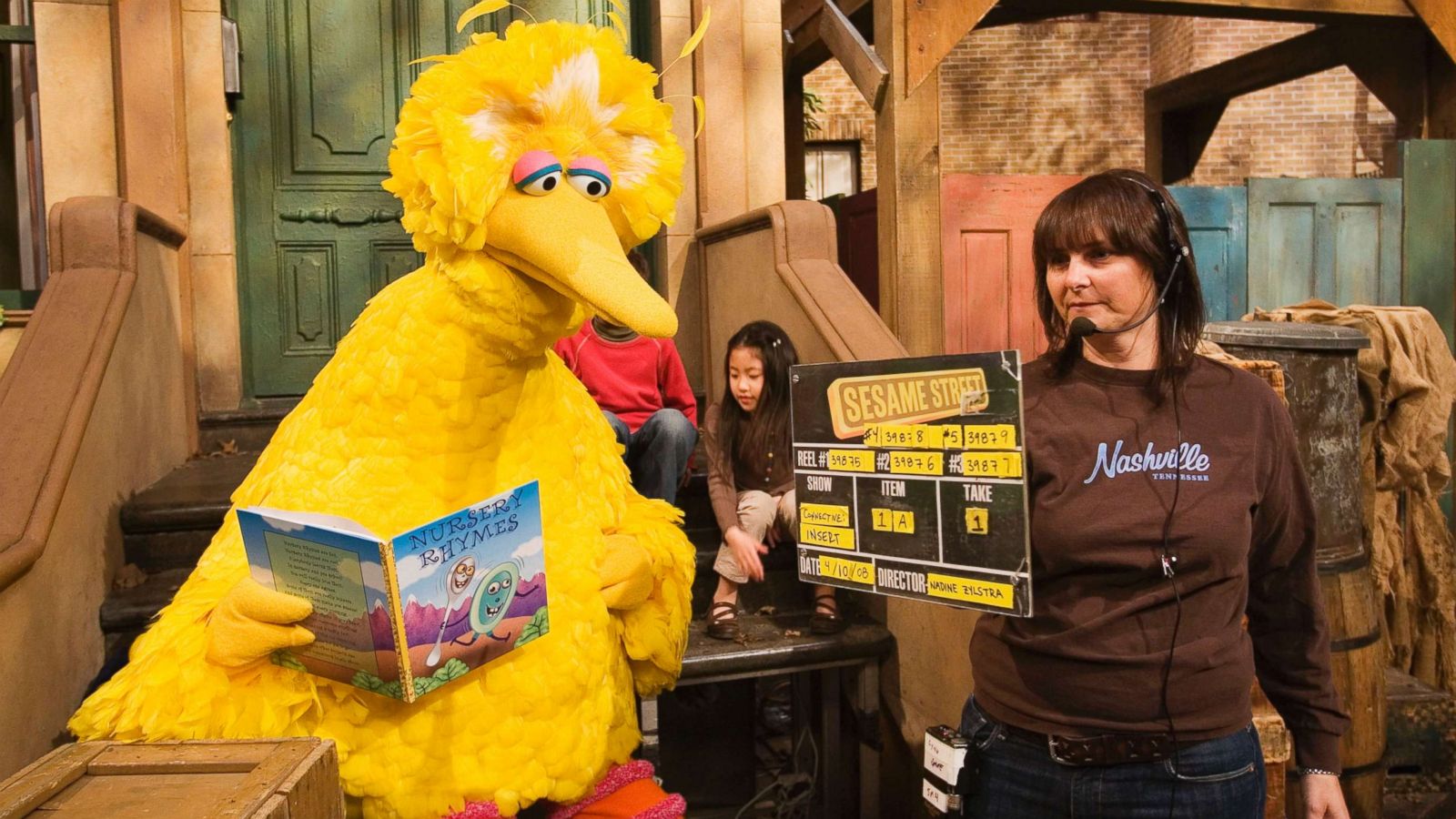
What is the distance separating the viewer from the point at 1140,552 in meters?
1.51

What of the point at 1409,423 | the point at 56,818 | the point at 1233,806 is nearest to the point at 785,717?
the point at 1409,423

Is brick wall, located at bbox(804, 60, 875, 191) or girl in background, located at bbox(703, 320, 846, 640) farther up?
brick wall, located at bbox(804, 60, 875, 191)

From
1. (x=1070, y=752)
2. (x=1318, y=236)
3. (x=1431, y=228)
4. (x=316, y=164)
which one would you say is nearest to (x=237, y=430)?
(x=316, y=164)

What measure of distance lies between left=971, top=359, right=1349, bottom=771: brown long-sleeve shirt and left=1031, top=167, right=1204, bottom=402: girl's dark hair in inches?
1.6

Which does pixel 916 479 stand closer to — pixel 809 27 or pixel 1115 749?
pixel 1115 749

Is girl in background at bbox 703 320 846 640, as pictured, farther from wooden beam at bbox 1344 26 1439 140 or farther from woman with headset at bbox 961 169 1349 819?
wooden beam at bbox 1344 26 1439 140

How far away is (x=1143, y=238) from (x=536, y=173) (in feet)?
2.84

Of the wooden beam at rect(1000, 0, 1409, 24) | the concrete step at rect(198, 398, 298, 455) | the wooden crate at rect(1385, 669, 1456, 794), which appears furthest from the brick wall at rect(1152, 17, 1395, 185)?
the concrete step at rect(198, 398, 298, 455)

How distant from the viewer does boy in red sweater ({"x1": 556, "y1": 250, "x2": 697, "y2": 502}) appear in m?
3.33

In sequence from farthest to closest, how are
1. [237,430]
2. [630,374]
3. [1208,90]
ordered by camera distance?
[1208,90] → [237,430] → [630,374]

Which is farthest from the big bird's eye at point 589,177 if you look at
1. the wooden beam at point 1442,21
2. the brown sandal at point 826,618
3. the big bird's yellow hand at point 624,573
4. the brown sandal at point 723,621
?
the wooden beam at point 1442,21

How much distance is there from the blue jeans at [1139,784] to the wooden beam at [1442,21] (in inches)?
229

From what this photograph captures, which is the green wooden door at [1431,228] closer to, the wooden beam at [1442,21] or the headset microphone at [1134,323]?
the wooden beam at [1442,21]

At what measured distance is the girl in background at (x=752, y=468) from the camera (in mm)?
3232
